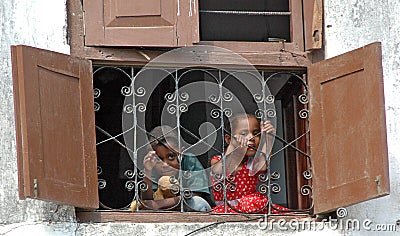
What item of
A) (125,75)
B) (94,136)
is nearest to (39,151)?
(94,136)

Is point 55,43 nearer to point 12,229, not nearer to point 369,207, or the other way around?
point 12,229

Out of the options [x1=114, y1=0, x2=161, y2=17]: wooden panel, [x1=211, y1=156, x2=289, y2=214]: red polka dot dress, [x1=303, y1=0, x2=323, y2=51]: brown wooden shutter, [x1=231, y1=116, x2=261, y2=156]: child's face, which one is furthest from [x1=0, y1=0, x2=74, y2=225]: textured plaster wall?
[x1=303, y1=0, x2=323, y2=51]: brown wooden shutter

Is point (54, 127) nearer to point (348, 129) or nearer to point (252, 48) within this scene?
point (252, 48)

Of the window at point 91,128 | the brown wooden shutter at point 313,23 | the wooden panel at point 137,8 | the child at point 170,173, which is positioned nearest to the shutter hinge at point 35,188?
the window at point 91,128

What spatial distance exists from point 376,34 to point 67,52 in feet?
5.06

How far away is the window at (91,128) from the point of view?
6230 mm

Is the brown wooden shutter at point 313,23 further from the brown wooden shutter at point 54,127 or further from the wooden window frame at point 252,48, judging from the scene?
the brown wooden shutter at point 54,127

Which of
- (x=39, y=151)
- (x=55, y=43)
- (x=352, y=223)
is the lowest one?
(x=352, y=223)

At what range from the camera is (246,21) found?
26.6 feet

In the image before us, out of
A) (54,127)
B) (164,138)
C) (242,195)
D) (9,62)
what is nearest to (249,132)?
(242,195)

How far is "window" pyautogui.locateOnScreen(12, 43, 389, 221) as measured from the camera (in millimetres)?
6230

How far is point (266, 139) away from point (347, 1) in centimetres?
81

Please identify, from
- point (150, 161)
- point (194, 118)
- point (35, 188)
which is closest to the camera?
point (35, 188)

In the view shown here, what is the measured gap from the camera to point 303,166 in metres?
7.01
